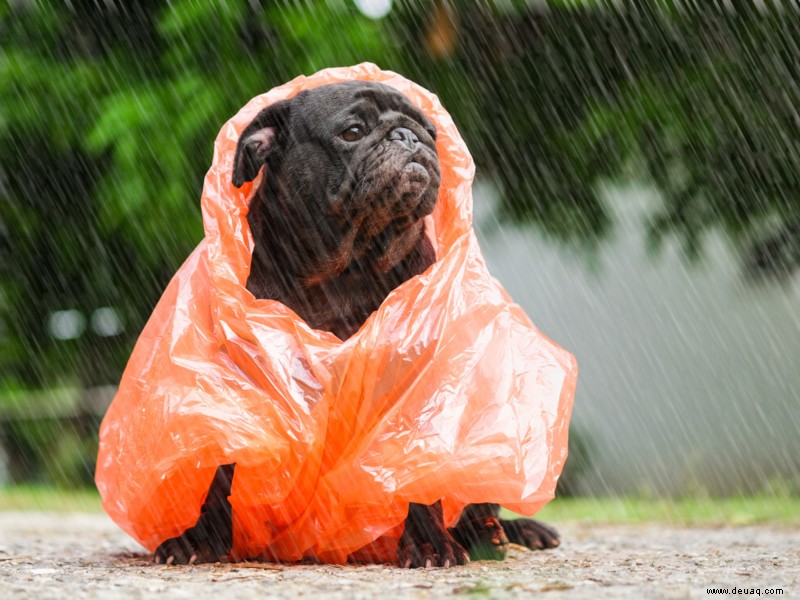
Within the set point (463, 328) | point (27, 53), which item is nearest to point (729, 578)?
point (463, 328)

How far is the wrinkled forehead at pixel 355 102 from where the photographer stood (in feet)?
10.8

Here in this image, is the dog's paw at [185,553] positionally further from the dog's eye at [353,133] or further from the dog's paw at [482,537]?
the dog's eye at [353,133]

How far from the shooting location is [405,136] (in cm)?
318

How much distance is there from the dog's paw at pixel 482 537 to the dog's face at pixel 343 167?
932 mm

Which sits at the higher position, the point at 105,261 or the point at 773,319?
the point at 105,261

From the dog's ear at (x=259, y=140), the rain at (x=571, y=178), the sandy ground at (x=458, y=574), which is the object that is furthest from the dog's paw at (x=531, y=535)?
the rain at (x=571, y=178)

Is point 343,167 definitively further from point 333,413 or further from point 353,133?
point 333,413

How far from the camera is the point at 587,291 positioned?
277 inches

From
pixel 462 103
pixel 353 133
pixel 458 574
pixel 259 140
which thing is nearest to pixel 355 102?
pixel 353 133

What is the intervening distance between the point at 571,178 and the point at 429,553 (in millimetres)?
4471

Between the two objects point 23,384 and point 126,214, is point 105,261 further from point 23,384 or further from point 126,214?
point 23,384

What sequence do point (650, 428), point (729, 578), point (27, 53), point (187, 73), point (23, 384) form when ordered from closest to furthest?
point (729, 578) → point (187, 73) → point (27, 53) → point (650, 428) → point (23, 384)

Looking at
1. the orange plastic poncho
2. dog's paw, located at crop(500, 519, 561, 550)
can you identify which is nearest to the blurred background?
dog's paw, located at crop(500, 519, 561, 550)

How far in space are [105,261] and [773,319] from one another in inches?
191
